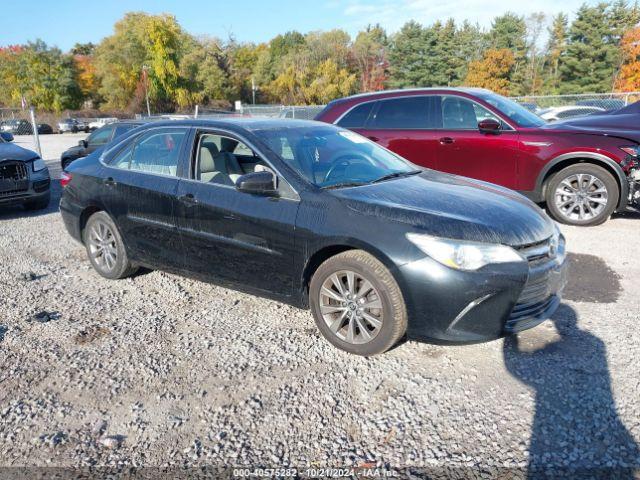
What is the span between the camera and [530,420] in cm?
276

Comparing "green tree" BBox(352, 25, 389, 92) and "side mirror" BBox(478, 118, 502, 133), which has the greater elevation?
"green tree" BBox(352, 25, 389, 92)

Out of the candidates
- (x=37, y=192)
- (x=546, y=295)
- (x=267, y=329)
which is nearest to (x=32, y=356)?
(x=267, y=329)

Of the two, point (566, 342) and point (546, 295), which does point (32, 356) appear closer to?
point (546, 295)

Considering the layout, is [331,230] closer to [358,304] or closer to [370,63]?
[358,304]

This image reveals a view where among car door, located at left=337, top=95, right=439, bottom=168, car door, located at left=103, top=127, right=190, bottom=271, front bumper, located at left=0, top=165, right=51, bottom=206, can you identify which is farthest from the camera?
front bumper, located at left=0, top=165, right=51, bottom=206

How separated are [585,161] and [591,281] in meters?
2.71

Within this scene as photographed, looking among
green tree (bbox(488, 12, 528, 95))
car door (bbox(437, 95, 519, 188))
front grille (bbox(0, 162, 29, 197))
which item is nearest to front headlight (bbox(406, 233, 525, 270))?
car door (bbox(437, 95, 519, 188))

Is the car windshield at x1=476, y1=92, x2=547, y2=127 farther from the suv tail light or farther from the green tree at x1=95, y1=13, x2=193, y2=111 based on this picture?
the green tree at x1=95, y1=13, x2=193, y2=111

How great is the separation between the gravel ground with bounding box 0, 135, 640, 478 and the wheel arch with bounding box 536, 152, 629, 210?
8.57ft

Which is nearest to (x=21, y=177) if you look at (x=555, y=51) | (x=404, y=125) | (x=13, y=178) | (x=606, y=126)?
(x=13, y=178)

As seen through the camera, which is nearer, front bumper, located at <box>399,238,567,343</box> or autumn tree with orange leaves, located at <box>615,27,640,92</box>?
front bumper, located at <box>399,238,567,343</box>

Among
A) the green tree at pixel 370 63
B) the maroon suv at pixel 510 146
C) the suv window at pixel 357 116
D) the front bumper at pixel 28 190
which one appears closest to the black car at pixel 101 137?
the front bumper at pixel 28 190

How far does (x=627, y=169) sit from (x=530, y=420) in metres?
5.13

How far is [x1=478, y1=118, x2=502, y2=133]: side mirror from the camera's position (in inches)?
279
